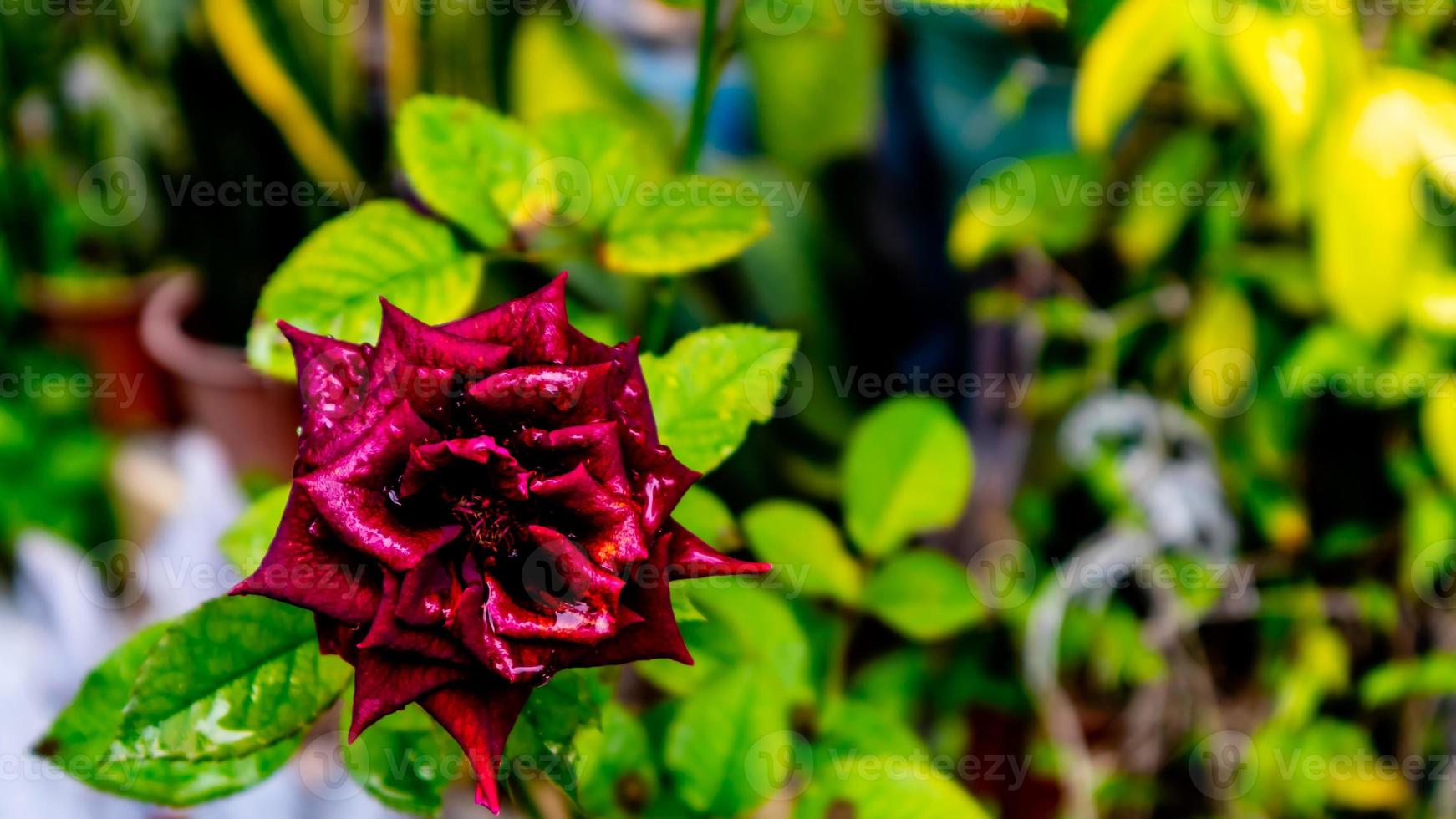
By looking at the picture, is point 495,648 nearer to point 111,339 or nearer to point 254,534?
point 254,534

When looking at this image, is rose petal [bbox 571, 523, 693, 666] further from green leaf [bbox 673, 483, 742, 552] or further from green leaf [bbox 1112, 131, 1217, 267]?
green leaf [bbox 1112, 131, 1217, 267]

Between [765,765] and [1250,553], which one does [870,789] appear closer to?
[765,765]

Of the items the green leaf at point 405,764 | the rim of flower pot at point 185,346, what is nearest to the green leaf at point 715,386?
the green leaf at point 405,764

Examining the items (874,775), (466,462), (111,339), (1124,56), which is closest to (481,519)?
(466,462)

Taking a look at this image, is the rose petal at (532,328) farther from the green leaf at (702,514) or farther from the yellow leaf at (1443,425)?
the yellow leaf at (1443,425)

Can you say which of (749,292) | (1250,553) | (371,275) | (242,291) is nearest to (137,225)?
(242,291)

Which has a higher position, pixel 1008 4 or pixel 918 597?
pixel 1008 4
